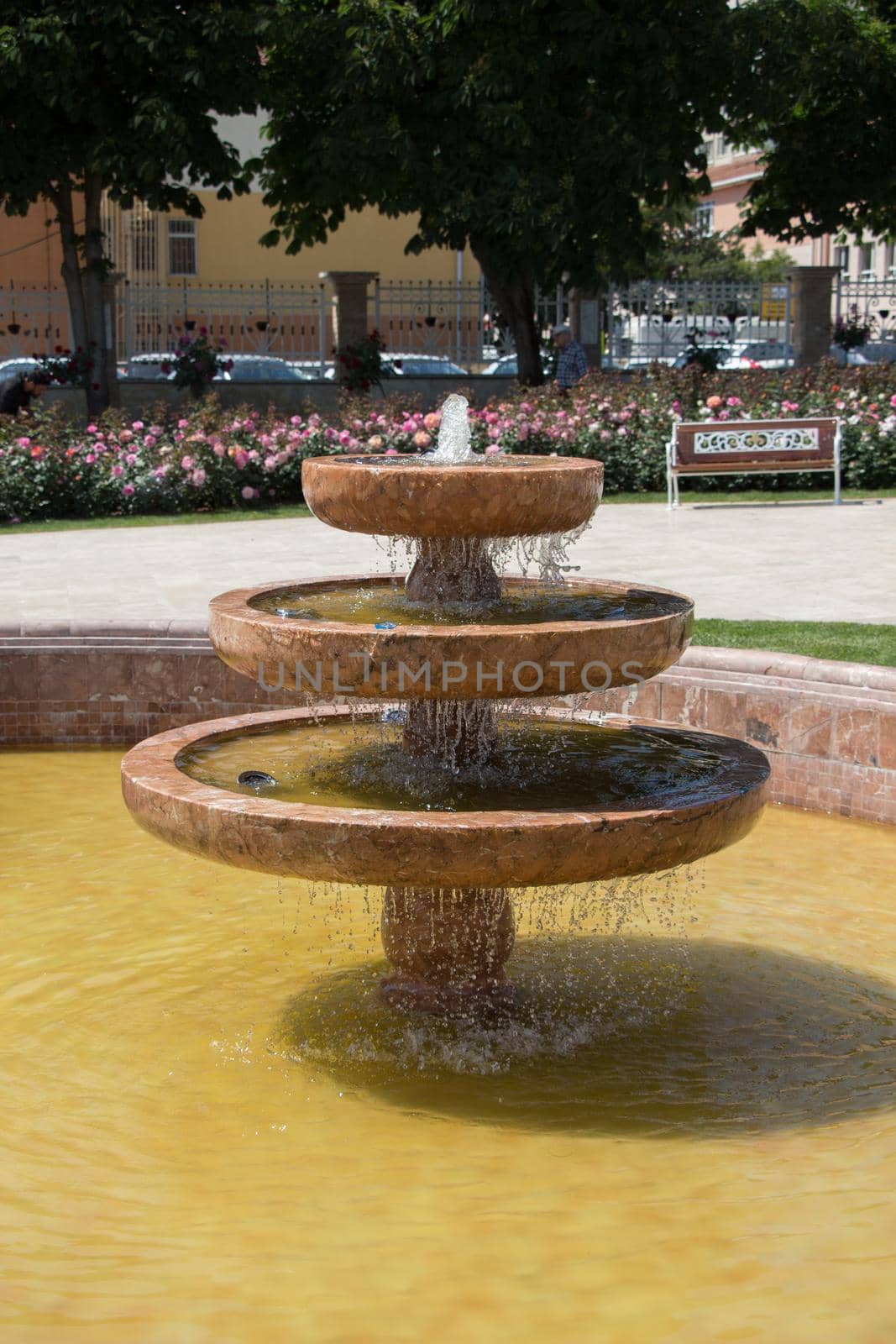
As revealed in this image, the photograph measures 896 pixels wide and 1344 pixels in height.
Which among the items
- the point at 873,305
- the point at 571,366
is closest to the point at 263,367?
the point at 571,366

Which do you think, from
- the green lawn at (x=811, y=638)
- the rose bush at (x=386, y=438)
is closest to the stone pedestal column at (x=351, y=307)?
the rose bush at (x=386, y=438)

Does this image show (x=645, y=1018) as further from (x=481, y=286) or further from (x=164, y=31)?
(x=481, y=286)

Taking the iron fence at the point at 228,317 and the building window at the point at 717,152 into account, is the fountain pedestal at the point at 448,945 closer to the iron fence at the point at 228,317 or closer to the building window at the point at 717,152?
the iron fence at the point at 228,317

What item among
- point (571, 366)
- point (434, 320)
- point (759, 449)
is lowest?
point (759, 449)

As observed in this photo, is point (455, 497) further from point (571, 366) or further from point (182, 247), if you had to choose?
point (182, 247)

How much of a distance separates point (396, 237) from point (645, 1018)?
1368 inches

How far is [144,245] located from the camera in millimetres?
35781

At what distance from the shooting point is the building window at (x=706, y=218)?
168 ft

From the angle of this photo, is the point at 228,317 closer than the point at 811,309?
Yes

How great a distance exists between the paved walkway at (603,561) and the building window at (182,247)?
73.4ft

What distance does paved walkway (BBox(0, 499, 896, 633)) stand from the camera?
959cm

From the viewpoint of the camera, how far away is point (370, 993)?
481 centimetres

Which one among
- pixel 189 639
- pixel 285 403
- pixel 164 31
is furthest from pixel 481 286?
pixel 189 639

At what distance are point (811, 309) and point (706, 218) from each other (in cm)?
2887
